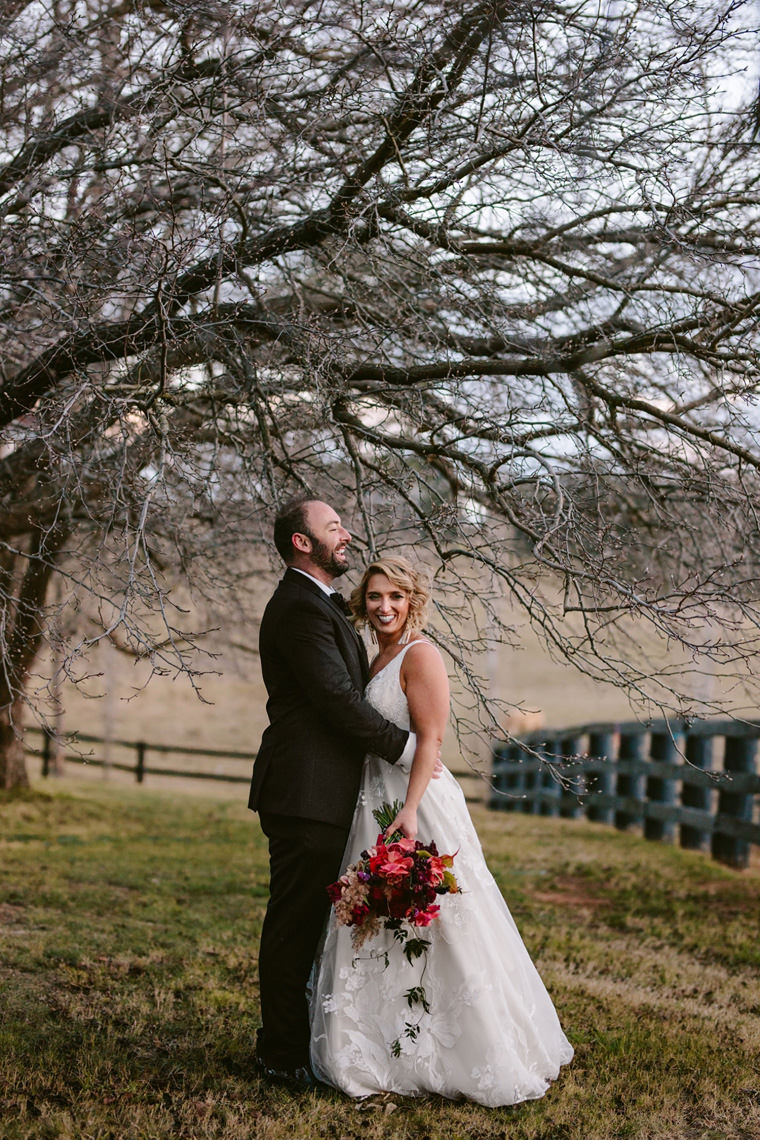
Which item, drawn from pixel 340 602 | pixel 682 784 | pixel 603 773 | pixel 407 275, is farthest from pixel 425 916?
pixel 603 773

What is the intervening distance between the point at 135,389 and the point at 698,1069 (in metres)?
4.11

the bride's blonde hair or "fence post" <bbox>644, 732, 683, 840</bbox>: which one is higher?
the bride's blonde hair

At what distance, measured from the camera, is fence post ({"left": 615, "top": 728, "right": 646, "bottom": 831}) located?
1163 cm

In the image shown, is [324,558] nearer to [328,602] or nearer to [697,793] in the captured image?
[328,602]

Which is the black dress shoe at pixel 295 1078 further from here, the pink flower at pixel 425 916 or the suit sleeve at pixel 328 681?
the suit sleeve at pixel 328 681

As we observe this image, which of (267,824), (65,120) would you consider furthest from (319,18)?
(267,824)

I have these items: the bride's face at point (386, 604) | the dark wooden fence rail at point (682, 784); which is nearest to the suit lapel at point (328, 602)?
the bride's face at point (386, 604)

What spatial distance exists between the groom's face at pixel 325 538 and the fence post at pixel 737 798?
5838 millimetres

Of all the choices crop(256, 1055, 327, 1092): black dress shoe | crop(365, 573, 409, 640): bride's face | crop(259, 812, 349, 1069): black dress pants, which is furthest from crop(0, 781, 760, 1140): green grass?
crop(365, 573, 409, 640): bride's face

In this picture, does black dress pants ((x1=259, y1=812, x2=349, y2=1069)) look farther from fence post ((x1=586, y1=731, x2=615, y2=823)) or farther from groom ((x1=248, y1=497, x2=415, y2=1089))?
fence post ((x1=586, y1=731, x2=615, y2=823))

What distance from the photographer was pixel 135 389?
208 inches

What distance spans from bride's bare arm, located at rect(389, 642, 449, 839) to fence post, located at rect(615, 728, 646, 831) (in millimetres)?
7961

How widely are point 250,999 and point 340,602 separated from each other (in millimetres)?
2324

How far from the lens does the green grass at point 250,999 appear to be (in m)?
3.84
